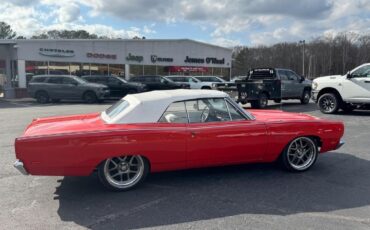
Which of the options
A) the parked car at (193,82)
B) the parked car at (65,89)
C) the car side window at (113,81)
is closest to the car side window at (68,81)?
the parked car at (65,89)

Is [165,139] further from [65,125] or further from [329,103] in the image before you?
[329,103]

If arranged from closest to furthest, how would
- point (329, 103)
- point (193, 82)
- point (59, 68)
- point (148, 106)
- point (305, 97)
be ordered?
1. point (148, 106)
2. point (329, 103)
3. point (305, 97)
4. point (193, 82)
5. point (59, 68)

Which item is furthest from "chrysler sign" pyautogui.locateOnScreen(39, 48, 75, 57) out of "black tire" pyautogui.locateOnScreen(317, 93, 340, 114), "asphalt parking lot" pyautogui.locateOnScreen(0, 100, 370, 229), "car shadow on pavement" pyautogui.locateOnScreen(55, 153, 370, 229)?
"car shadow on pavement" pyautogui.locateOnScreen(55, 153, 370, 229)

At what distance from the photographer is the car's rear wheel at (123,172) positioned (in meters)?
4.80

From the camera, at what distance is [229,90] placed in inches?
639

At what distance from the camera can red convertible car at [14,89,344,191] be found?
4.53 m

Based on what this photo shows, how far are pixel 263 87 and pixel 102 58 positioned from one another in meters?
19.3

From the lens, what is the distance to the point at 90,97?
21328 mm

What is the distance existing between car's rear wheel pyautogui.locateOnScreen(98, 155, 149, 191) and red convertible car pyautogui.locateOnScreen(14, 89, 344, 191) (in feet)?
0.04

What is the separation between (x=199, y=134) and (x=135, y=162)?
3.20 feet

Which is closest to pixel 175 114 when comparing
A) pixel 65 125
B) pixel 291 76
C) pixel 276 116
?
pixel 65 125

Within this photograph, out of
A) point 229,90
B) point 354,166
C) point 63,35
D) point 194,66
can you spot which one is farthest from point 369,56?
point 354,166

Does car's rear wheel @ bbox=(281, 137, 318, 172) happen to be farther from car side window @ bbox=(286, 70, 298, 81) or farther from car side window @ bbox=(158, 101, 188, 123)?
car side window @ bbox=(286, 70, 298, 81)

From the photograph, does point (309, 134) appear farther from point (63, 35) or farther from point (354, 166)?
point (63, 35)
